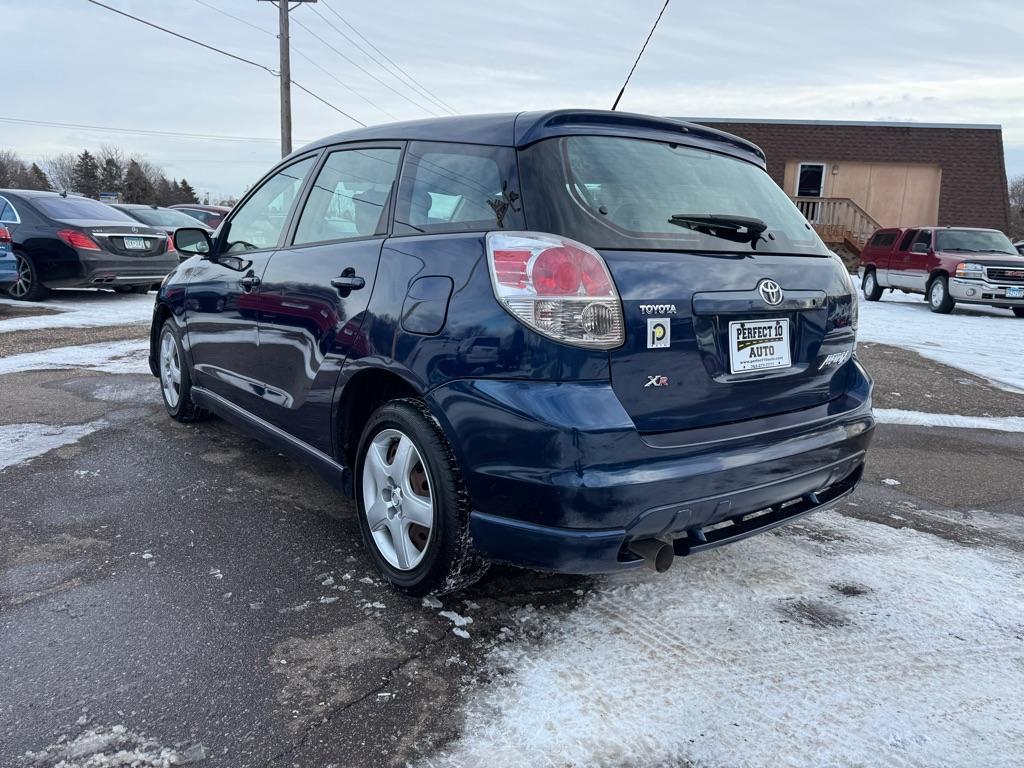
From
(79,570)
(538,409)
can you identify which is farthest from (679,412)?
(79,570)

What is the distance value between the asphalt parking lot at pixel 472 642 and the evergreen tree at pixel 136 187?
3415 inches

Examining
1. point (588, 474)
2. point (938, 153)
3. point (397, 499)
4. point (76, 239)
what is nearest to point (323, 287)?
point (397, 499)

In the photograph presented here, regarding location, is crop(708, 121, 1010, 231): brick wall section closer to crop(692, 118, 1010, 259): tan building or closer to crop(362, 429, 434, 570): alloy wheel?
crop(692, 118, 1010, 259): tan building

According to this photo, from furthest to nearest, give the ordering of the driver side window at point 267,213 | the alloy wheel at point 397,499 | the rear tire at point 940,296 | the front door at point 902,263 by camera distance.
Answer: the front door at point 902,263
the rear tire at point 940,296
the driver side window at point 267,213
the alloy wheel at point 397,499

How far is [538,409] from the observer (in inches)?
89.8

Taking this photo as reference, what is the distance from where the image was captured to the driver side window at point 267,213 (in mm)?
3834

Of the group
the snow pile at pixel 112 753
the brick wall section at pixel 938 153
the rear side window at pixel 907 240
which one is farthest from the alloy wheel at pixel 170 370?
the brick wall section at pixel 938 153

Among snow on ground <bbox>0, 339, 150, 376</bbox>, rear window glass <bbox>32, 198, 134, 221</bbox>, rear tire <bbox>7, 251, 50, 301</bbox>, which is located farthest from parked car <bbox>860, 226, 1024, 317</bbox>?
rear tire <bbox>7, 251, 50, 301</bbox>

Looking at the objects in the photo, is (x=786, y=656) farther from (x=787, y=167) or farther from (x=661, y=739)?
(x=787, y=167)

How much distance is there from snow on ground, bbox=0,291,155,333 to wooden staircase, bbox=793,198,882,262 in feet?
72.1

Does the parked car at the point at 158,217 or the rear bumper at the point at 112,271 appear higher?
the parked car at the point at 158,217

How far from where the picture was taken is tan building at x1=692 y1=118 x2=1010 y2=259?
28.0m

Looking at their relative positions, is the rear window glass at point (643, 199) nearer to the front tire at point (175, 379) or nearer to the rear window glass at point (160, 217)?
the front tire at point (175, 379)

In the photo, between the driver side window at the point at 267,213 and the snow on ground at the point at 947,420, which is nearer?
the driver side window at the point at 267,213
